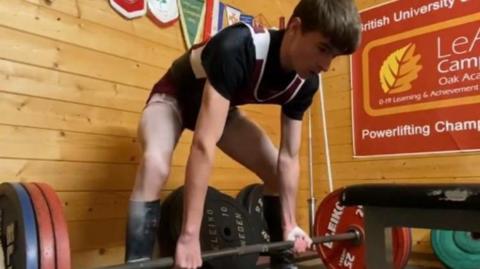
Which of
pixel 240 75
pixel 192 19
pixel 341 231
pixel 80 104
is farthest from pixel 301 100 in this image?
pixel 192 19

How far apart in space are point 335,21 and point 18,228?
903mm

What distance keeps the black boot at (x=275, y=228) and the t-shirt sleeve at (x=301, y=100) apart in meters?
0.32

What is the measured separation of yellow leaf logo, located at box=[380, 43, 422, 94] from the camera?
102 inches

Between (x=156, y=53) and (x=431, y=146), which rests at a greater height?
(x=156, y=53)

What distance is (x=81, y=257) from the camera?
1.77 metres

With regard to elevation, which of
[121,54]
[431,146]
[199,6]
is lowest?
[431,146]

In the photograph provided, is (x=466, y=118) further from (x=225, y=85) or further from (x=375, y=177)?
(x=225, y=85)

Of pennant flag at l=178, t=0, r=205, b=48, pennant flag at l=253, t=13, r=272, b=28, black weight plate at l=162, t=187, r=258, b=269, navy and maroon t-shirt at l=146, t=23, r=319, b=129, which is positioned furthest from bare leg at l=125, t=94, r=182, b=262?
Answer: pennant flag at l=253, t=13, r=272, b=28

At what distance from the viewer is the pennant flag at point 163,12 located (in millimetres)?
2104

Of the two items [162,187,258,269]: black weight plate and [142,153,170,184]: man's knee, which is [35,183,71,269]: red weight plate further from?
[162,187,258,269]: black weight plate

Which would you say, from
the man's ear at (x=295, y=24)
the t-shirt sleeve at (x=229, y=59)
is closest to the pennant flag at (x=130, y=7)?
the t-shirt sleeve at (x=229, y=59)

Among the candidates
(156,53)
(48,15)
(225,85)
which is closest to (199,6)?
(156,53)

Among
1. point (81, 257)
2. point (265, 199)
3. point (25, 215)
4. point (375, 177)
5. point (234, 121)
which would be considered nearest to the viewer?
point (25, 215)

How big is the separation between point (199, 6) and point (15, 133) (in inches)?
44.3
